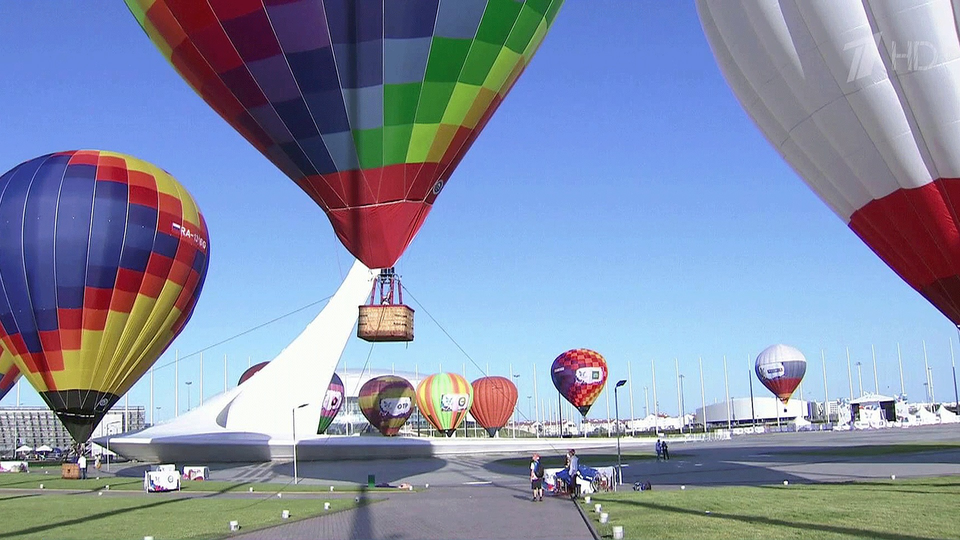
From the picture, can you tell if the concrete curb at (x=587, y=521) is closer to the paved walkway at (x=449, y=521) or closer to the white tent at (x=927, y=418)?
the paved walkway at (x=449, y=521)

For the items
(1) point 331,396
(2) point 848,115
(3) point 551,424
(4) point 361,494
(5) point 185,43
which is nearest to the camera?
(2) point 848,115

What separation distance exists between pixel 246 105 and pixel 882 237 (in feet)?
32.4

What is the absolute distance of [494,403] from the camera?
55719 millimetres

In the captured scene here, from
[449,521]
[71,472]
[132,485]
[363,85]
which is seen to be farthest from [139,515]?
[71,472]

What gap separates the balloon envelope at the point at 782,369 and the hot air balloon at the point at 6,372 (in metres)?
50.4

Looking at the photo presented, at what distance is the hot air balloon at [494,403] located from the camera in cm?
5584

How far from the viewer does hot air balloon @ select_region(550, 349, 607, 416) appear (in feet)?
169

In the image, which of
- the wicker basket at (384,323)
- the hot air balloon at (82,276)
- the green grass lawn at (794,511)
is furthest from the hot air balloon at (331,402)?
the wicker basket at (384,323)

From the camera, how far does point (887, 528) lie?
1001cm

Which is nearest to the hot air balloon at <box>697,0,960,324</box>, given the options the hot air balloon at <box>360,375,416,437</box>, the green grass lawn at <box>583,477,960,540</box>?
the green grass lawn at <box>583,477,960,540</box>

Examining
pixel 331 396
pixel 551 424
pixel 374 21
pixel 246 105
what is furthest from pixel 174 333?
pixel 551 424

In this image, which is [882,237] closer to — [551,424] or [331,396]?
[331,396]

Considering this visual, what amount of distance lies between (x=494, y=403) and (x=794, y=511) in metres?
44.1

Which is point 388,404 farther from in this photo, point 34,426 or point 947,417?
point 34,426
